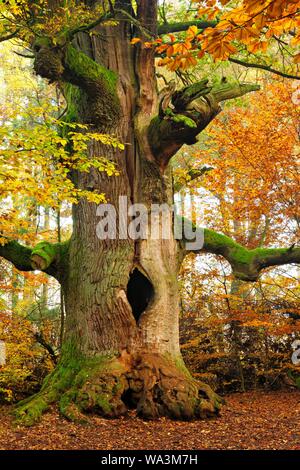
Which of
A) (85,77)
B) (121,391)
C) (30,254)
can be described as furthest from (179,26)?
(121,391)

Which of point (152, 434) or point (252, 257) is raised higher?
point (252, 257)

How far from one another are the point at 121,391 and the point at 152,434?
0.83m

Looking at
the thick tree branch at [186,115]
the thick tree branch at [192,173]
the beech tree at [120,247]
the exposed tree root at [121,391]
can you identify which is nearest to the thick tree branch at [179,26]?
the beech tree at [120,247]

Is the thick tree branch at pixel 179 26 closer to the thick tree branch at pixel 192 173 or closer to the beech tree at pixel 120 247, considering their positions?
the beech tree at pixel 120 247

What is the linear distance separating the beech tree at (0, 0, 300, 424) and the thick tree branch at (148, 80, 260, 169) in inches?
0.6

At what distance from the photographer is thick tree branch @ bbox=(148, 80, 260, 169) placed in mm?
5812

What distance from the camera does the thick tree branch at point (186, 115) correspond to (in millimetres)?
5812

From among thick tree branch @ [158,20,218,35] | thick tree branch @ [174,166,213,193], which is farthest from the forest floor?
thick tree branch @ [158,20,218,35]

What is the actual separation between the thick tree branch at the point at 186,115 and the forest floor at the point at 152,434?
12.2ft

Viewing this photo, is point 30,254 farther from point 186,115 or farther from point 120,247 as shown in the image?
point 186,115

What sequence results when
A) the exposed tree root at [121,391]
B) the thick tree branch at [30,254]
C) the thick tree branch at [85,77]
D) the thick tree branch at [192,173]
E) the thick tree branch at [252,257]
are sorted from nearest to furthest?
the exposed tree root at [121,391]
the thick tree branch at [85,77]
the thick tree branch at [30,254]
the thick tree branch at [252,257]
the thick tree branch at [192,173]

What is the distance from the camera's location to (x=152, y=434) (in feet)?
17.1
